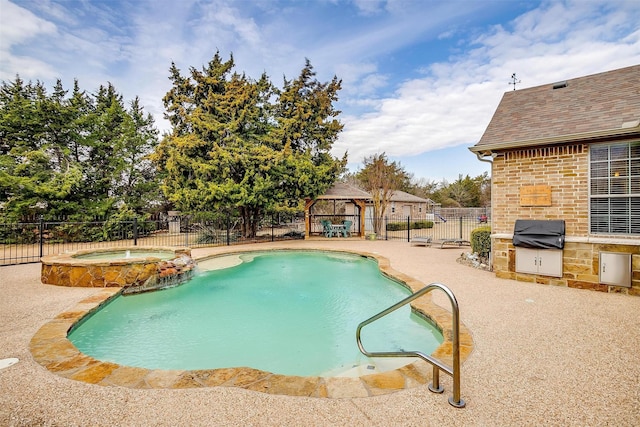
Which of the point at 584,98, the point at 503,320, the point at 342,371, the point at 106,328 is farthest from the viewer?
the point at 584,98

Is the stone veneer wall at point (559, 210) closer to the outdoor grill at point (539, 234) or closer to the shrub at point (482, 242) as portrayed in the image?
the outdoor grill at point (539, 234)

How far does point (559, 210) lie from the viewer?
20.4 feet

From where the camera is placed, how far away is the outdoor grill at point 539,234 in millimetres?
6082

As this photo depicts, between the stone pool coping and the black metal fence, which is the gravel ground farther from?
the black metal fence

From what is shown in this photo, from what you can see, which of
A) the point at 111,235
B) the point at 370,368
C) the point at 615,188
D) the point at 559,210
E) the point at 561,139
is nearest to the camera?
the point at 370,368

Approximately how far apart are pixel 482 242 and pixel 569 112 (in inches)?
152

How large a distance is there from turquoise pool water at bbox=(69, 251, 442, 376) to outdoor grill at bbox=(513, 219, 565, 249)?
9.37 ft

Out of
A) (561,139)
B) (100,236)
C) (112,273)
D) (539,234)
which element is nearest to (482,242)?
(539,234)

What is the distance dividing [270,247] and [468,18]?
451 inches

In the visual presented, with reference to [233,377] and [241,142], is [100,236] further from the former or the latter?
[233,377]

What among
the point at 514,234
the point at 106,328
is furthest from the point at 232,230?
the point at 514,234

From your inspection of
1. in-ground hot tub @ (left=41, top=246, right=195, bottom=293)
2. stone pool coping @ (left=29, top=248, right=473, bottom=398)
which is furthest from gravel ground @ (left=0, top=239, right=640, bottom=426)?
in-ground hot tub @ (left=41, top=246, right=195, bottom=293)

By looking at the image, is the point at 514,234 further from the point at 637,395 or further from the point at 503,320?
the point at 637,395

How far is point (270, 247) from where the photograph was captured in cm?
1309
